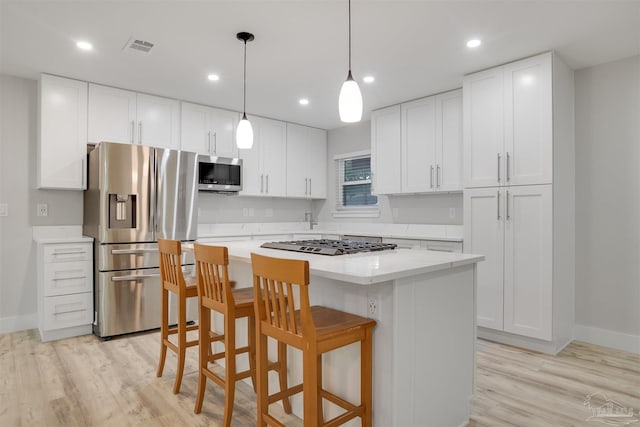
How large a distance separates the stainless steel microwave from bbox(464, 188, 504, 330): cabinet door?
2.70 metres

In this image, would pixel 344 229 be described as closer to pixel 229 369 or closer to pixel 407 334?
pixel 229 369

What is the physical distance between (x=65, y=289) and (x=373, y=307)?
313 cm

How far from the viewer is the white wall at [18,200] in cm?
363

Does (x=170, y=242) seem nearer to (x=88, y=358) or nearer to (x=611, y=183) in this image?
(x=88, y=358)

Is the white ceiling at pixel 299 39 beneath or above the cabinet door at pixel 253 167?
above

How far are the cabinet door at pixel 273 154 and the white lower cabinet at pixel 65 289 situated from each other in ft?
7.60

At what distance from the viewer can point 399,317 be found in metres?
1.65

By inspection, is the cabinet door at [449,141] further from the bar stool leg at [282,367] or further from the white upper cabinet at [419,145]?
the bar stool leg at [282,367]

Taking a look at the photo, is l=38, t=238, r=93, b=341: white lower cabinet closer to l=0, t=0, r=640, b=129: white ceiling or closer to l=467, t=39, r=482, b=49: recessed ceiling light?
l=0, t=0, r=640, b=129: white ceiling

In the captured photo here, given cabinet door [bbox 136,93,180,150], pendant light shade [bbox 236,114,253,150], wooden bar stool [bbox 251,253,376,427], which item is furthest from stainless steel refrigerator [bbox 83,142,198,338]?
wooden bar stool [bbox 251,253,376,427]

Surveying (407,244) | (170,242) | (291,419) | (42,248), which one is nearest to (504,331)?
(407,244)

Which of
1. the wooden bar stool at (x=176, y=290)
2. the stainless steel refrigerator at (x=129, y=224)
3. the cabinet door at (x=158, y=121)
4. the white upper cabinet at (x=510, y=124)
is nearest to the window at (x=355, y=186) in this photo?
the white upper cabinet at (x=510, y=124)

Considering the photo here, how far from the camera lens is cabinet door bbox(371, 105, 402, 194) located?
15.1 ft

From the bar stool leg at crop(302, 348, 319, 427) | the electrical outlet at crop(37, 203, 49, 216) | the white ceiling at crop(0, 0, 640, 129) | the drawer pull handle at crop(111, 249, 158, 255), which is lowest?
the bar stool leg at crop(302, 348, 319, 427)
